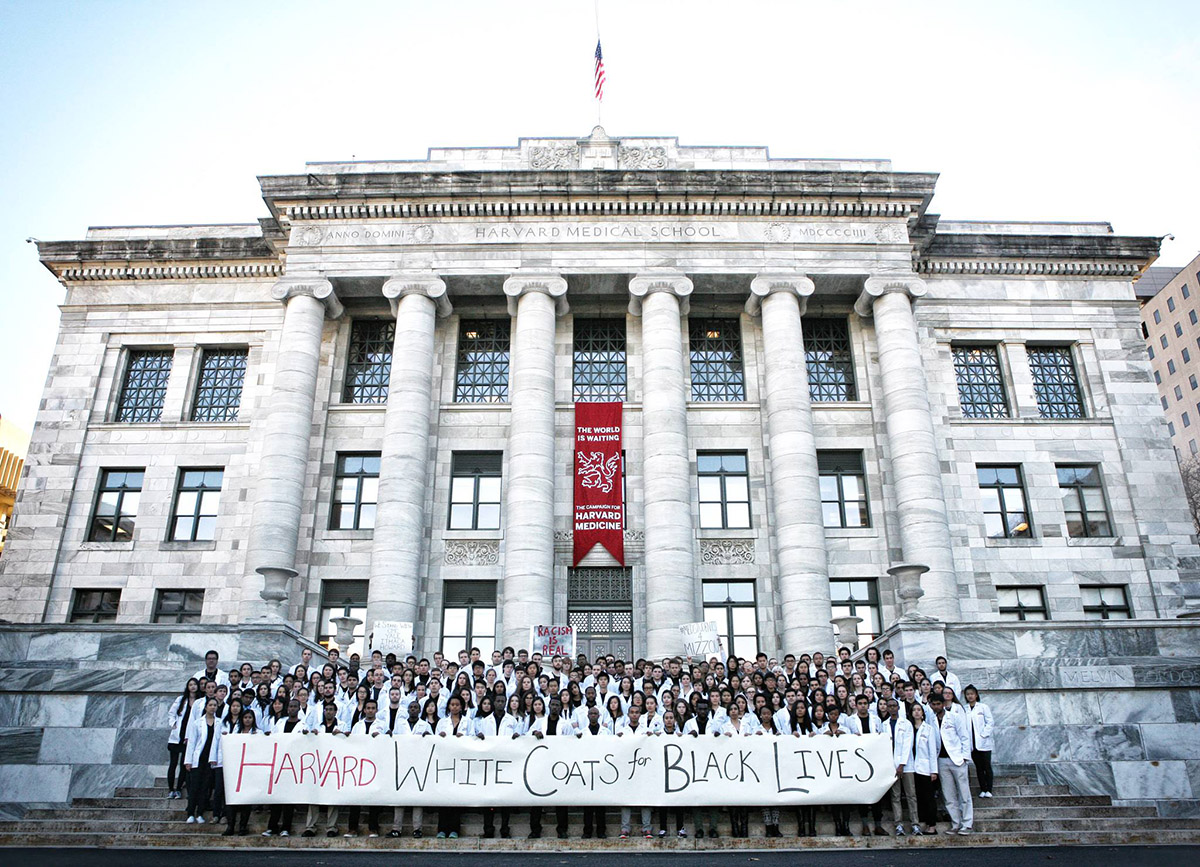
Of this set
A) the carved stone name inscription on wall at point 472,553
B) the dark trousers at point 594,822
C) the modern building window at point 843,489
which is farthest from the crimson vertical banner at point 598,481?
the dark trousers at point 594,822

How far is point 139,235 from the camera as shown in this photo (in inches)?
1179

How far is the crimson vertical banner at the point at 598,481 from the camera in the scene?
2448 cm

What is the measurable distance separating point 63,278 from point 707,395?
21.8m

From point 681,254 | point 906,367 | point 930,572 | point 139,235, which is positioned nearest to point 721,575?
point 930,572

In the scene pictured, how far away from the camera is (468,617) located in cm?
2459

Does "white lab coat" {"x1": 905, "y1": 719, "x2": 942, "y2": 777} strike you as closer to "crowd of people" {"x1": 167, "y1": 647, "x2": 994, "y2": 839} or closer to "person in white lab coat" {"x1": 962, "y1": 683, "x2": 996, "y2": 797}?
"crowd of people" {"x1": 167, "y1": 647, "x2": 994, "y2": 839}

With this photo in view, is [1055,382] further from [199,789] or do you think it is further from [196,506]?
[196,506]

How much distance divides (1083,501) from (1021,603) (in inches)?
161

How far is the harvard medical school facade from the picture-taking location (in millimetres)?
24469

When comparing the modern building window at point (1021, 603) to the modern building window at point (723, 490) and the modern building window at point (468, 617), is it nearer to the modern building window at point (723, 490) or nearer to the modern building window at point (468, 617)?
the modern building window at point (723, 490)

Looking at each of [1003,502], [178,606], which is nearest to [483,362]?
[178,606]

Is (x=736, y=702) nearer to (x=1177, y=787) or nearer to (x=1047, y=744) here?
(x=1047, y=744)

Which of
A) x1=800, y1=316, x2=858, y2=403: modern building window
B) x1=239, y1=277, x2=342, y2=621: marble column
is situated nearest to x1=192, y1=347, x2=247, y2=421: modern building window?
x1=239, y1=277, x2=342, y2=621: marble column

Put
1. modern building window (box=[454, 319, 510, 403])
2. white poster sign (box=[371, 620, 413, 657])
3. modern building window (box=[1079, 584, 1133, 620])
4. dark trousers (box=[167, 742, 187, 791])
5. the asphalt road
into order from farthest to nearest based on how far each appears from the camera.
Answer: modern building window (box=[454, 319, 510, 403]), modern building window (box=[1079, 584, 1133, 620]), white poster sign (box=[371, 620, 413, 657]), dark trousers (box=[167, 742, 187, 791]), the asphalt road
